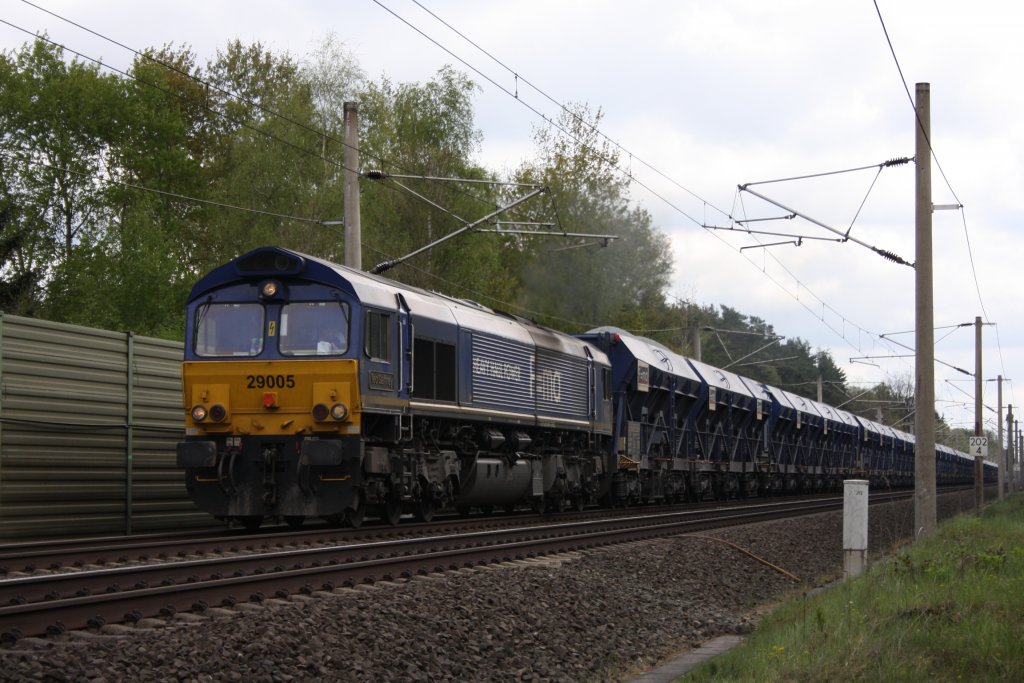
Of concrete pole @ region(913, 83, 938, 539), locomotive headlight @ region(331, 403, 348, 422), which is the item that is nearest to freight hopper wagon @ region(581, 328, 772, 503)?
concrete pole @ region(913, 83, 938, 539)

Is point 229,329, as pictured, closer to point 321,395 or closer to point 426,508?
point 321,395

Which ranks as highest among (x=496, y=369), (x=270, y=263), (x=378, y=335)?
(x=270, y=263)

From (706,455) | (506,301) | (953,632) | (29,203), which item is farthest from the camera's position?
(506,301)

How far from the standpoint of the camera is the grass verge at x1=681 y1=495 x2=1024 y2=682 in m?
8.35

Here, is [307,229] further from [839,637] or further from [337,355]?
[839,637]

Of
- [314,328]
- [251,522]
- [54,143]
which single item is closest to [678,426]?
[251,522]

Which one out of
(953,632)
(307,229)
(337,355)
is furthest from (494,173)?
(953,632)

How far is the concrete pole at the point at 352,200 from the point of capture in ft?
70.3

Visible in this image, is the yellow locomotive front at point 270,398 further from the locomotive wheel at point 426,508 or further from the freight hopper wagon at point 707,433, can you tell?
the freight hopper wagon at point 707,433

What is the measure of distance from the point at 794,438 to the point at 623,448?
63.3ft

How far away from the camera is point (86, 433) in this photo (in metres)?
16.2

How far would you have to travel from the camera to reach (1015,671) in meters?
8.31

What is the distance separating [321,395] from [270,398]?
0.72 meters

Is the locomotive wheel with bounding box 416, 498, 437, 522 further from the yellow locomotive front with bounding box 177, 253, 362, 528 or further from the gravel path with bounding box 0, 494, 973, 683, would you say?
the gravel path with bounding box 0, 494, 973, 683
